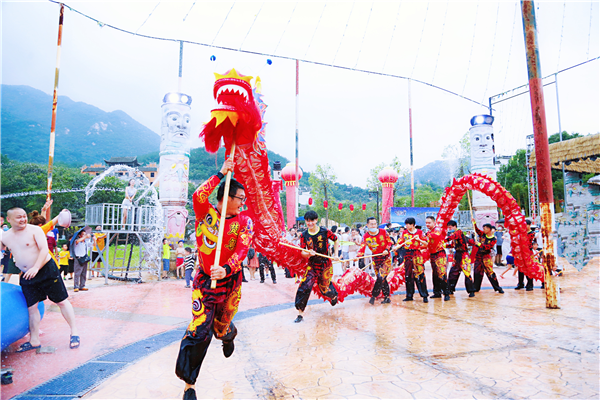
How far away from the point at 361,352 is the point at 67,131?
6511 centimetres

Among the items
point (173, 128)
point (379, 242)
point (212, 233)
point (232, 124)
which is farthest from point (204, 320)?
point (173, 128)

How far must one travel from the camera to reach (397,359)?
3711 millimetres

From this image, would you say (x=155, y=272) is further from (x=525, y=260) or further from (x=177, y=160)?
(x=525, y=260)

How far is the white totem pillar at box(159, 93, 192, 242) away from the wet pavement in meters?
6.45

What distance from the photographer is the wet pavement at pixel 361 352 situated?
3.01 metres

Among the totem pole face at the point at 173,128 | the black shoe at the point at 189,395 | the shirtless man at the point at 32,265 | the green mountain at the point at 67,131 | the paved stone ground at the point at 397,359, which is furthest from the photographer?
the green mountain at the point at 67,131

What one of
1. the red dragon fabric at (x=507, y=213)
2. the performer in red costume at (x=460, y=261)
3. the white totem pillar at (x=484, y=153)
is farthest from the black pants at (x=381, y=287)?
the white totem pillar at (x=484, y=153)

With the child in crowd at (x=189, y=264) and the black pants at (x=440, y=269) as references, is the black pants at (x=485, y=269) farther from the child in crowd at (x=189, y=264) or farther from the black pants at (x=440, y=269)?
the child in crowd at (x=189, y=264)

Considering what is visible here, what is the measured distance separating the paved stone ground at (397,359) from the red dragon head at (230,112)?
85.9 inches

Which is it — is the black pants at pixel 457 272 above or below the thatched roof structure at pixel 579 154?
below

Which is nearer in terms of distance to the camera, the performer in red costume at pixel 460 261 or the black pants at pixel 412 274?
the black pants at pixel 412 274

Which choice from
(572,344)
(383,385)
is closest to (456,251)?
(572,344)

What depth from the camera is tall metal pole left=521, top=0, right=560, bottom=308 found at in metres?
5.96

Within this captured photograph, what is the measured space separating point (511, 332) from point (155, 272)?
1064cm
